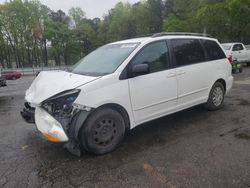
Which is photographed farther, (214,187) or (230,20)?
(230,20)

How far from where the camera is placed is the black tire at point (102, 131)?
344 cm

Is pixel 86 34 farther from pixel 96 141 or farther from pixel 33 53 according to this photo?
pixel 96 141

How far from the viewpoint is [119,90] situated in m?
3.74

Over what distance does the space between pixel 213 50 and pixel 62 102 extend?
378 cm

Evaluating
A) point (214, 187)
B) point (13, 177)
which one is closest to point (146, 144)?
point (214, 187)

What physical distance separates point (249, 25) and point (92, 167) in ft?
89.0

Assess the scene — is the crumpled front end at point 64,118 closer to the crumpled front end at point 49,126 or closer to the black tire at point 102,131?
the crumpled front end at point 49,126

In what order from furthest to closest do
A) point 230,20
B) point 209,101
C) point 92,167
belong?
point 230,20 → point 209,101 → point 92,167

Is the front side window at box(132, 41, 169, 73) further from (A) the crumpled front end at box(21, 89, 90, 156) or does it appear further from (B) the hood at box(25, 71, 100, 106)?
(A) the crumpled front end at box(21, 89, 90, 156)

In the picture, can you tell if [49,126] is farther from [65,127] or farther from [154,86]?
[154,86]

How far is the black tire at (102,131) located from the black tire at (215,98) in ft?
8.53

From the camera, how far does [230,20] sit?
987 inches

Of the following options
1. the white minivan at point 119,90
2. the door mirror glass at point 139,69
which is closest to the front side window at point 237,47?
the white minivan at point 119,90

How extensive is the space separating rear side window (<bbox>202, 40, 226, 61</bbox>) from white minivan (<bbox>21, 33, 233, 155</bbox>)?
0.03m
